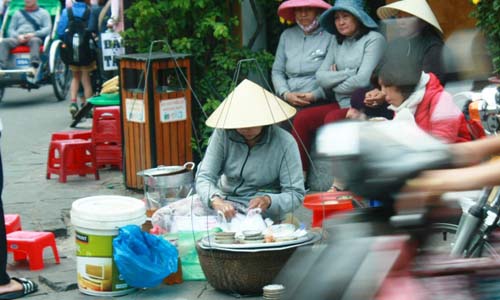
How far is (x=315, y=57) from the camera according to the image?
8.18 metres

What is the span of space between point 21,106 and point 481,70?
1251 centimetres

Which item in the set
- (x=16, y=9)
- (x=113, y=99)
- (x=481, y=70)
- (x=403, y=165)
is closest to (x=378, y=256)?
(x=403, y=165)

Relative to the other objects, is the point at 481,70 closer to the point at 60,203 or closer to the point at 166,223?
the point at 166,223

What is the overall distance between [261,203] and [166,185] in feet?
4.35

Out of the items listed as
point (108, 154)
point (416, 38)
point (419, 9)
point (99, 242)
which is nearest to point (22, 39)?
point (108, 154)

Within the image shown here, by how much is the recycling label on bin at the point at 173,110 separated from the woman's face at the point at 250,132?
196 cm

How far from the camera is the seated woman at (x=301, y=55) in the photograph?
8156 millimetres

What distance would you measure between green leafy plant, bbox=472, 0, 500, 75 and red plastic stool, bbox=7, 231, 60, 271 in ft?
11.7

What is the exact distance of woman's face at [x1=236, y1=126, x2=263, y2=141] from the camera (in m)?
6.41

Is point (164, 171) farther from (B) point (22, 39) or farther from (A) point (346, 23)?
(B) point (22, 39)

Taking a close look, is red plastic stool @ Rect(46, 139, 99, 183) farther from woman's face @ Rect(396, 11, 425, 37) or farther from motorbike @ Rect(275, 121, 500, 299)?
motorbike @ Rect(275, 121, 500, 299)

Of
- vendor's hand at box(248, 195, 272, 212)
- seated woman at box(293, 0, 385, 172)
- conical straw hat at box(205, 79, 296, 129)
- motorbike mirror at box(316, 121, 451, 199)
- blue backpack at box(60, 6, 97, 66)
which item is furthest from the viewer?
blue backpack at box(60, 6, 97, 66)

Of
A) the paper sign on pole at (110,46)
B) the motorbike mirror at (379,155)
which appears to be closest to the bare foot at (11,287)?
the motorbike mirror at (379,155)

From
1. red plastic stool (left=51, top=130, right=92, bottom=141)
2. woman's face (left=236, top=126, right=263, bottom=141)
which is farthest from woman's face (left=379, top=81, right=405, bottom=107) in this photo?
red plastic stool (left=51, top=130, right=92, bottom=141)
